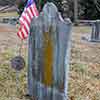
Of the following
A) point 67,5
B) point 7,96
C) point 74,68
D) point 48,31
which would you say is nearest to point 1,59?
point 74,68

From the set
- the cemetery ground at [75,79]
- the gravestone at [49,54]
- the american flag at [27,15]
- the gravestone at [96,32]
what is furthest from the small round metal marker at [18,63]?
the gravestone at [96,32]

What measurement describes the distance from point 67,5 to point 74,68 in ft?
79.6

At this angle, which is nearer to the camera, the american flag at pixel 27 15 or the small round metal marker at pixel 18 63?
the small round metal marker at pixel 18 63

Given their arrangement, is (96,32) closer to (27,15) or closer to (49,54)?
(27,15)

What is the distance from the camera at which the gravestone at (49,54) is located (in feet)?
17.3

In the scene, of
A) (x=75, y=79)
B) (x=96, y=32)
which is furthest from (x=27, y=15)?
(x=96, y=32)

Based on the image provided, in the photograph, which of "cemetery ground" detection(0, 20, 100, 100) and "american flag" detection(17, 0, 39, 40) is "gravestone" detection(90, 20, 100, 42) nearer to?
"cemetery ground" detection(0, 20, 100, 100)

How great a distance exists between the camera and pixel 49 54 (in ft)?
18.0

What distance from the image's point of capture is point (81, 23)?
27.4 metres

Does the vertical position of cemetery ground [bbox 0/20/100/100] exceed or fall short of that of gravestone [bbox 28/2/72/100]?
it falls short

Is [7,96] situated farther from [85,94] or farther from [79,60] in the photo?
[79,60]

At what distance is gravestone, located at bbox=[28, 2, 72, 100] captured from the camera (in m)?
5.28

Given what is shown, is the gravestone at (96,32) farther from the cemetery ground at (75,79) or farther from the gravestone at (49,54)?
the gravestone at (49,54)

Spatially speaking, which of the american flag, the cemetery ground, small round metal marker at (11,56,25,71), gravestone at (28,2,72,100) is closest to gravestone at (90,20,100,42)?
the cemetery ground
